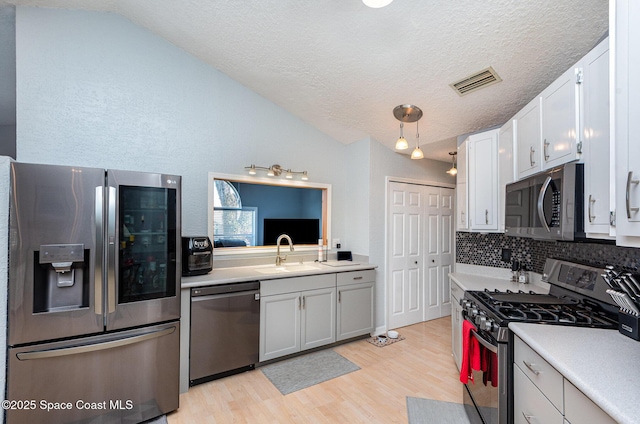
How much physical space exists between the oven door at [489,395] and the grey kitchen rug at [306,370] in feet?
3.80

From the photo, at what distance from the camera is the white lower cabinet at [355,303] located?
11.2ft

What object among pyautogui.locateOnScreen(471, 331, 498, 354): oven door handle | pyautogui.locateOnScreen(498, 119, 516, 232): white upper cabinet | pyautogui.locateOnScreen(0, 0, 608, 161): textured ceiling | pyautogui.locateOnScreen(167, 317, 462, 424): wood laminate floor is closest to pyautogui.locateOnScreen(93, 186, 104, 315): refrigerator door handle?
pyautogui.locateOnScreen(167, 317, 462, 424): wood laminate floor

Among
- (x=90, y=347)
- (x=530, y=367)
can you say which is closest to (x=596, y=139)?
(x=530, y=367)

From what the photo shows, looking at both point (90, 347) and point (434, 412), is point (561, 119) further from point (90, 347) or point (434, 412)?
point (90, 347)

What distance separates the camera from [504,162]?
8.60 ft

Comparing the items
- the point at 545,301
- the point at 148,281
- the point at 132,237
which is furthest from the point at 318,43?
the point at 545,301

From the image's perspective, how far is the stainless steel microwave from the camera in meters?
1.63

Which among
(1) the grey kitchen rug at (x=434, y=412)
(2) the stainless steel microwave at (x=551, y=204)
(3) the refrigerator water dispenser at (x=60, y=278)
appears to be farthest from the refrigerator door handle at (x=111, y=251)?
(2) the stainless steel microwave at (x=551, y=204)

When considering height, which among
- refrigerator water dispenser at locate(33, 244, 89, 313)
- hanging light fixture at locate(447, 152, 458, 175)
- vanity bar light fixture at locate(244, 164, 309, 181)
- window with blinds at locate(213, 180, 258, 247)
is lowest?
A: refrigerator water dispenser at locate(33, 244, 89, 313)

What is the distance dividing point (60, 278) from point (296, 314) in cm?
196

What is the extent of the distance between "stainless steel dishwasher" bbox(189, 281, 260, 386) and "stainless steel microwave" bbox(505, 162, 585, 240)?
2.29m

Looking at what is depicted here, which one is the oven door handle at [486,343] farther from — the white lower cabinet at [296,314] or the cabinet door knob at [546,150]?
the white lower cabinet at [296,314]

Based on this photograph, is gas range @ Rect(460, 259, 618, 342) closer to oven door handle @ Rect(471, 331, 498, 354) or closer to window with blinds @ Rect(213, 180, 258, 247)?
oven door handle @ Rect(471, 331, 498, 354)

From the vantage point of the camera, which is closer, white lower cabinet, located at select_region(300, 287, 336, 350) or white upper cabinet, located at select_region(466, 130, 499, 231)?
white upper cabinet, located at select_region(466, 130, 499, 231)
